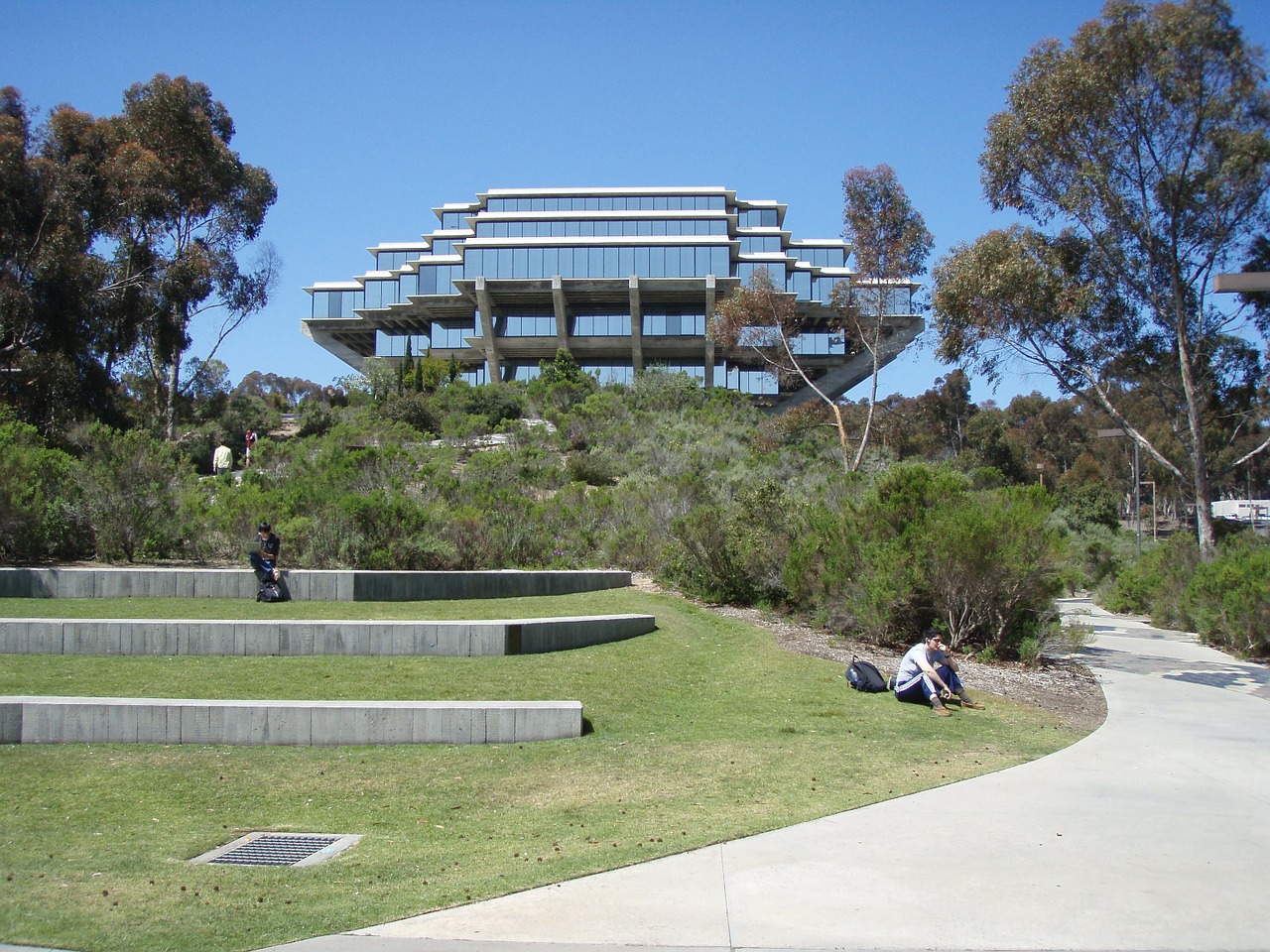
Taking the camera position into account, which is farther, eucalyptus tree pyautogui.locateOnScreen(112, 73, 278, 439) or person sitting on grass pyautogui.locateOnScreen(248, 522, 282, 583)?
eucalyptus tree pyautogui.locateOnScreen(112, 73, 278, 439)

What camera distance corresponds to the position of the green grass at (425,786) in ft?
15.2

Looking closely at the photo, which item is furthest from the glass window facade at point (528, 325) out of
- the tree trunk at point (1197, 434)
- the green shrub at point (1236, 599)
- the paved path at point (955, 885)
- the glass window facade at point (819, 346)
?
the paved path at point (955, 885)

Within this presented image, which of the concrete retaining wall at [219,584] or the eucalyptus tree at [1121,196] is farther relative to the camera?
the eucalyptus tree at [1121,196]

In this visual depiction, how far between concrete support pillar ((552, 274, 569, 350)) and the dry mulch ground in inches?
1816

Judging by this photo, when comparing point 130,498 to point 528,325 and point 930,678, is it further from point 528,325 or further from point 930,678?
point 528,325

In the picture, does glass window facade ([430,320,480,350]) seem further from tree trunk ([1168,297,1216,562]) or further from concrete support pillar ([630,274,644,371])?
tree trunk ([1168,297,1216,562])

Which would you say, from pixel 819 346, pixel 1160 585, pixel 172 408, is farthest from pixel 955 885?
pixel 819 346

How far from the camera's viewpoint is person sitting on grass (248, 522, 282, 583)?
13320 millimetres

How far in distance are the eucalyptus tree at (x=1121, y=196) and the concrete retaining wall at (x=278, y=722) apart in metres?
16.2

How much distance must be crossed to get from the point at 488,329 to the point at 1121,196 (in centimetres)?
4498

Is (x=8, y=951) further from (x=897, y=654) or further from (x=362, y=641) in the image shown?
(x=897, y=654)

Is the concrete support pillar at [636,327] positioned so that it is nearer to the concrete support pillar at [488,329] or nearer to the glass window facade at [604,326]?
the glass window facade at [604,326]

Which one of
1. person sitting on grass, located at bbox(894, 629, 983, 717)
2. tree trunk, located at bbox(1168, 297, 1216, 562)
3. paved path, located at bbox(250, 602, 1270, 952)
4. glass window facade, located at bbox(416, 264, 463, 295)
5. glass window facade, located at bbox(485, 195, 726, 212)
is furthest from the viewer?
glass window facade, located at bbox(485, 195, 726, 212)

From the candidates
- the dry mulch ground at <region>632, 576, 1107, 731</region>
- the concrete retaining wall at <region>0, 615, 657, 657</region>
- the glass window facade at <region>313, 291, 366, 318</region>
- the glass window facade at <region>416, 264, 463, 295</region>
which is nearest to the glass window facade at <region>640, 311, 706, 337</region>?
the glass window facade at <region>416, 264, 463, 295</region>
